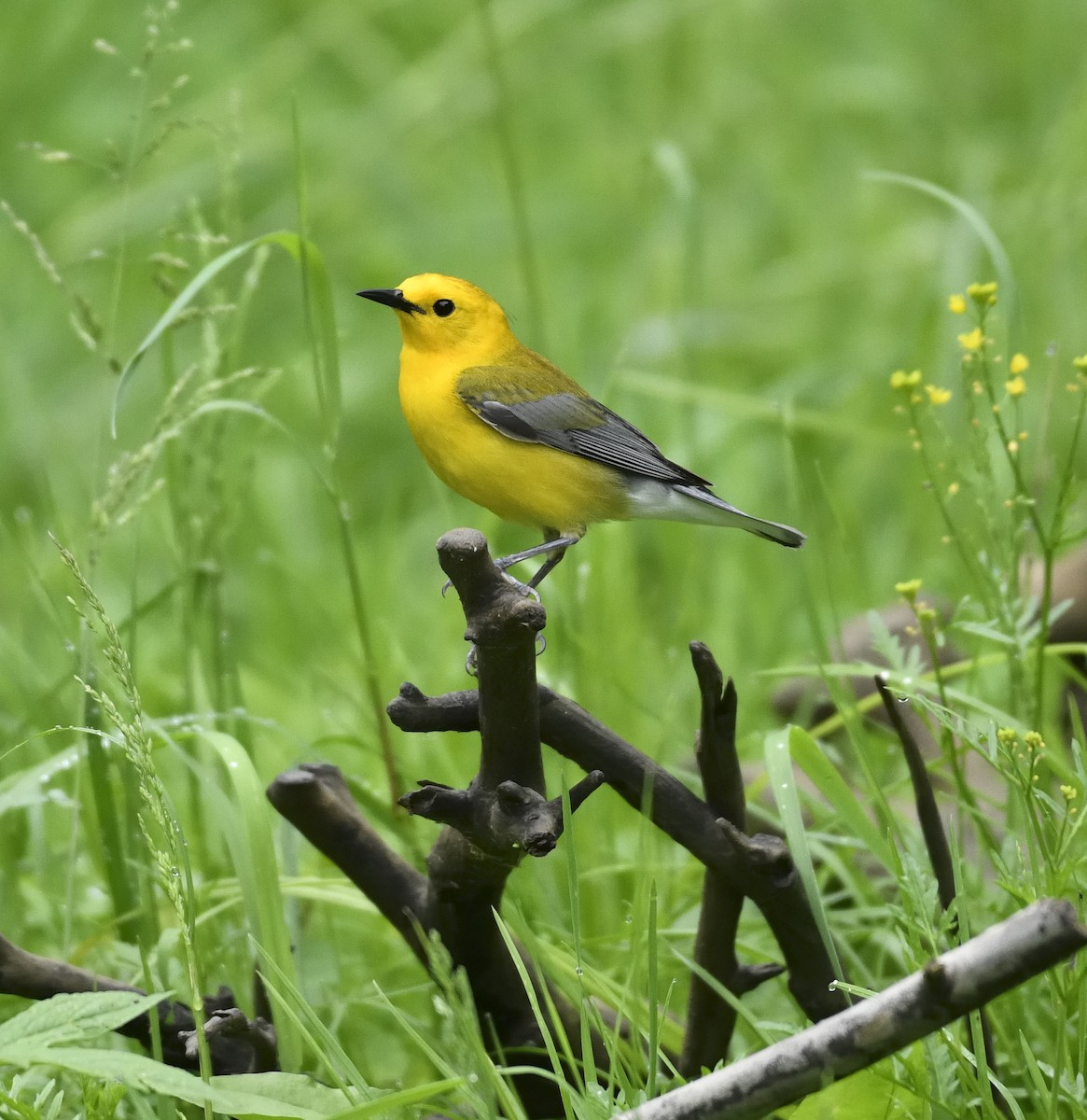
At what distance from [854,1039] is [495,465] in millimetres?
984

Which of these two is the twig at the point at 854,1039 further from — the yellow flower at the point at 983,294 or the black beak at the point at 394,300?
the black beak at the point at 394,300

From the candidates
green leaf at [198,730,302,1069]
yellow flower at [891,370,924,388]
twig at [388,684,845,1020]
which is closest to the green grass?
green leaf at [198,730,302,1069]

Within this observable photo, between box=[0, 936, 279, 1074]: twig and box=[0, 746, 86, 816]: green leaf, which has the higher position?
box=[0, 746, 86, 816]: green leaf

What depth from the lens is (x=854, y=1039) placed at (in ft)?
4.36

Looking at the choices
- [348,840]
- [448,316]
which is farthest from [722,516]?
[348,840]

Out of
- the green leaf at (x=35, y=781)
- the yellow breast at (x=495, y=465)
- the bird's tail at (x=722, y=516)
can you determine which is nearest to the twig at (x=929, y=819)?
the bird's tail at (x=722, y=516)

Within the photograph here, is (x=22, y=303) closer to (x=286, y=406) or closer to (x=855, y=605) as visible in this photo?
(x=286, y=406)

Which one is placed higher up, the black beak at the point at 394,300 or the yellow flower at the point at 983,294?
the black beak at the point at 394,300

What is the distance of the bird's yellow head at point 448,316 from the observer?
219cm

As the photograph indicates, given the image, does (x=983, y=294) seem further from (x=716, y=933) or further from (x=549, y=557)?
(x=716, y=933)

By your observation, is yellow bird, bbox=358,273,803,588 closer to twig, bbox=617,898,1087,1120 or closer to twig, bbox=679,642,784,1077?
twig, bbox=679,642,784,1077

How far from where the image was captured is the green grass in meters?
2.08

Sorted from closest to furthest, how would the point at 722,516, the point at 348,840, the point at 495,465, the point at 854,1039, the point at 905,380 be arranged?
the point at 854,1039 → the point at 348,840 → the point at 905,380 → the point at 495,465 → the point at 722,516

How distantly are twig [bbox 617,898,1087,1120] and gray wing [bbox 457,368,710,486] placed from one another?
104 cm
